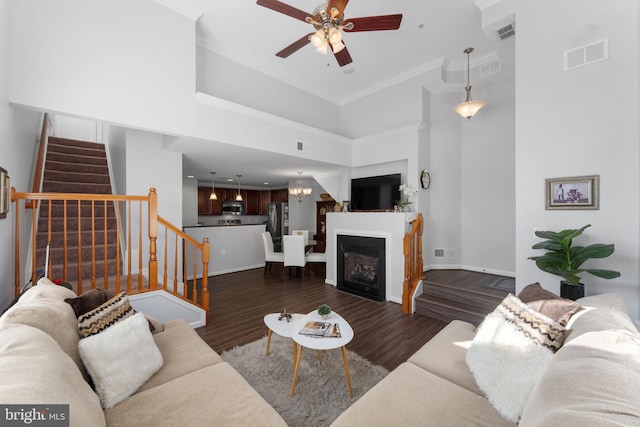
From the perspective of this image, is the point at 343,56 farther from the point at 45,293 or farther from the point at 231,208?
the point at 231,208

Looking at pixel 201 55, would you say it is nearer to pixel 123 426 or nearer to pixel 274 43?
pixel 274 43

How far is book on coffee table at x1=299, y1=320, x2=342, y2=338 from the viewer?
2111 millimetres

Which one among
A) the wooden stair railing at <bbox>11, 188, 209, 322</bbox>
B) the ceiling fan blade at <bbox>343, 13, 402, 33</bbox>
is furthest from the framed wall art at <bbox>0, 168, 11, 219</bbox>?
the ceiling fan blade at <bbox>343, 13, 402, 33</bbox>

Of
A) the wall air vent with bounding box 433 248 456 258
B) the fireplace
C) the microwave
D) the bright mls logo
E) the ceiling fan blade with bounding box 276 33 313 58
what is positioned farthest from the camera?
the microwave

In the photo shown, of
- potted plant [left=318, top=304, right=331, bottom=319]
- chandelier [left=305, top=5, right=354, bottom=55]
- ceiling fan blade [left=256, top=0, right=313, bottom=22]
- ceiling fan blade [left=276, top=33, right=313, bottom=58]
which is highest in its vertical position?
ceiling fan blade [left=276, top=33, right=313, bottom=58]

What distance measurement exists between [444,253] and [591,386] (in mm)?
4302

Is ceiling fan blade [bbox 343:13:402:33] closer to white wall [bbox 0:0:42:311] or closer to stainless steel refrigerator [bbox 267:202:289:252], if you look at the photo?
white wall [bbox 0:0:42:311]

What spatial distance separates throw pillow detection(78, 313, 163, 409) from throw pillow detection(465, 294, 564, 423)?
1.87 metres

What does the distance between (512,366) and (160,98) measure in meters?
3.97

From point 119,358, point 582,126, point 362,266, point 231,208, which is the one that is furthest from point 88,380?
point 231,208

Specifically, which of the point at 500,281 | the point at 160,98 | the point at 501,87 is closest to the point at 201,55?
the point at 160,98

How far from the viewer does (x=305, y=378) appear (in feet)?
7.17

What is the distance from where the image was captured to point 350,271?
480 cm

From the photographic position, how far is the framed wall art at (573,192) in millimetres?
2325
